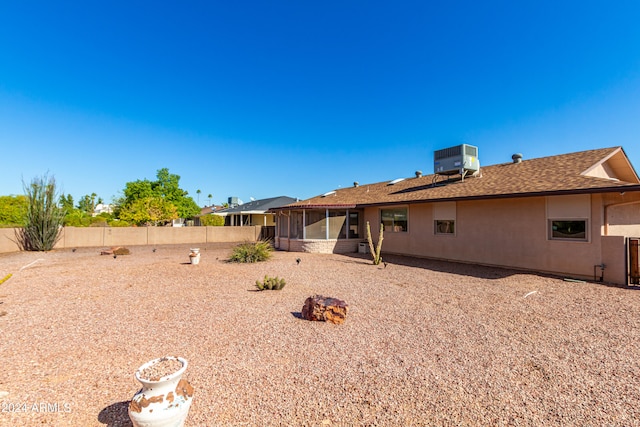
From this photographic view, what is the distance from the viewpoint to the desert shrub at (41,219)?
16.7m

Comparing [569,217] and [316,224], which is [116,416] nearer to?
[569,217]

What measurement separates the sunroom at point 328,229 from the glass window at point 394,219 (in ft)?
5.47

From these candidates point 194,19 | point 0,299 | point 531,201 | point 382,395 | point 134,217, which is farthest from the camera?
point 134,217

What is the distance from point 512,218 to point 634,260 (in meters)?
3.21

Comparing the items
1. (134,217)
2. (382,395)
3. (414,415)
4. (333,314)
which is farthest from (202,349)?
(134,217)

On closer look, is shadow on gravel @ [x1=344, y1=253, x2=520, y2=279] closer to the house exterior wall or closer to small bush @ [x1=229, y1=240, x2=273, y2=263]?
the house exterior wall

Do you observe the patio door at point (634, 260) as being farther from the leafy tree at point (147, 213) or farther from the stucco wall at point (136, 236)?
the leafy tree at point (147, 213)

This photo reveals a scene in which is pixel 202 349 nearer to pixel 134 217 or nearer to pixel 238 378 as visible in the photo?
pixel 238 378

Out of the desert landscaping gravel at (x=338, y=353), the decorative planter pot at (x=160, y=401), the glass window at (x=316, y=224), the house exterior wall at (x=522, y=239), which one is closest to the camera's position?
the decorative planter pot at (x=160, y=401)

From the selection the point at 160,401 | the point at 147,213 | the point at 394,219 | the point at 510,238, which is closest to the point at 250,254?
the point at 394,219

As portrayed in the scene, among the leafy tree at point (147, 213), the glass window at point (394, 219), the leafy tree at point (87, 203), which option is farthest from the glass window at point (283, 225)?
the leafy tree at point (87, 203)

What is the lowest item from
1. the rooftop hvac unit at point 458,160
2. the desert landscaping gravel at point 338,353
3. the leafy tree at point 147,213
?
the desert landscaping gravel at point 338,353

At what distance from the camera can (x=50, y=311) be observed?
609 centimetres

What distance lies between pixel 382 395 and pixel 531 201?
9651mm
